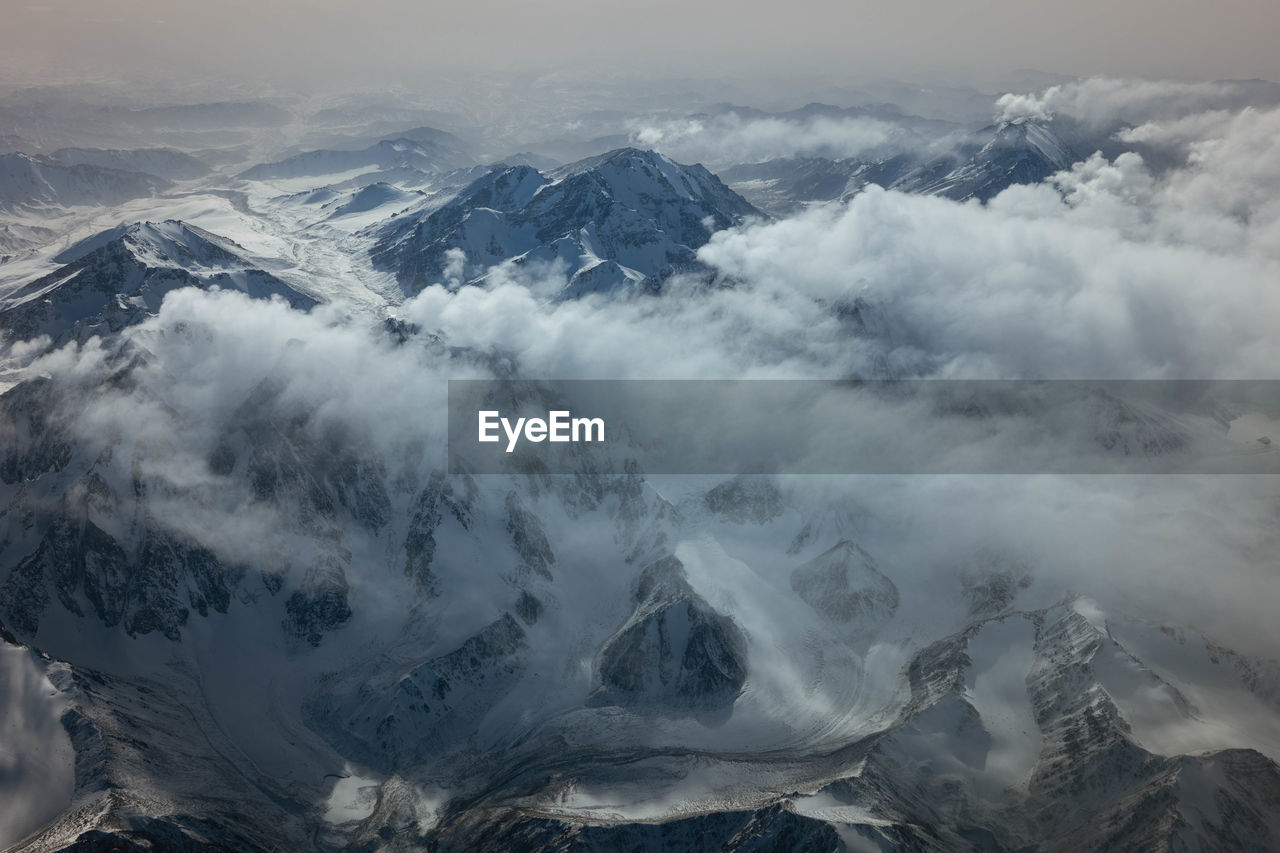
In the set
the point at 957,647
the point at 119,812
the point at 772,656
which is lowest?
the point at 772,656

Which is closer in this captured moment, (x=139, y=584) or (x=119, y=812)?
(x=119, y=812)

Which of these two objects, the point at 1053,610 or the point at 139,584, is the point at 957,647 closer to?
the point at 1053,610

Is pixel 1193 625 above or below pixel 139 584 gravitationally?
A: below

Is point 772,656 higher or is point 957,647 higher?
point 957,647

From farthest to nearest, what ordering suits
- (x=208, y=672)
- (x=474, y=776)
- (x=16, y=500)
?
1. (x=16, y=500)
2. (x=208, y=672)
3. (x=474, y=776)

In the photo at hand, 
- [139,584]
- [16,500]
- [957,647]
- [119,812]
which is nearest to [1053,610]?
[957,647]

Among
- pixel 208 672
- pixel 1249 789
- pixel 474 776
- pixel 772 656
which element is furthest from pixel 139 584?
pixel 1249 789

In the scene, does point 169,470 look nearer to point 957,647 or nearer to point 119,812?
point 119,812

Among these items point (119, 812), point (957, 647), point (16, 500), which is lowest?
point (957, 647)

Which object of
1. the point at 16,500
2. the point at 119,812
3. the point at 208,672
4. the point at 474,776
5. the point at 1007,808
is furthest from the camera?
the point at 16,500
